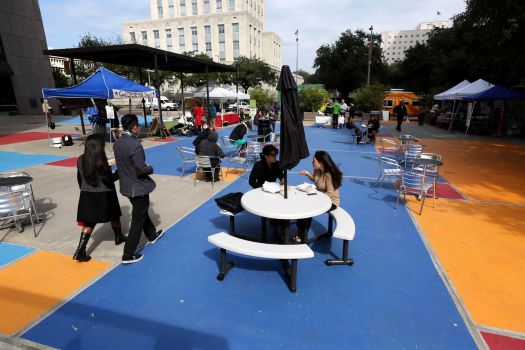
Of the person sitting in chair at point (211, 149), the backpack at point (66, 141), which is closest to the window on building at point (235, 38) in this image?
the backpack at point (66, 141)

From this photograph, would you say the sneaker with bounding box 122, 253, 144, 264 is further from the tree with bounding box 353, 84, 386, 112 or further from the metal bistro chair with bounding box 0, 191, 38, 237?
the tree with bounding box 353, 84, 386, 112

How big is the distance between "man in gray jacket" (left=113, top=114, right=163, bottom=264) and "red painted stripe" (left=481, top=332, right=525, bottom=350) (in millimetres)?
4036

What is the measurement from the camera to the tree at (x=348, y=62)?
151 feet

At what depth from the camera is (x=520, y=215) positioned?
19.0ft

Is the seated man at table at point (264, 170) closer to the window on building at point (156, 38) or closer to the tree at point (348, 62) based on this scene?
the tree at point (348, 62)

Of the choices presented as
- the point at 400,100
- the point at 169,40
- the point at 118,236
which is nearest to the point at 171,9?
the point at 169,40

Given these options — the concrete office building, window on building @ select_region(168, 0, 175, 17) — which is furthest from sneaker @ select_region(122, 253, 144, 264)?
window on building @ select_region(168, 0, 175, 17)

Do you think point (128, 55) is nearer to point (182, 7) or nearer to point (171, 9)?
point (182, 7)

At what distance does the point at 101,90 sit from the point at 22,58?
2600 centimetres

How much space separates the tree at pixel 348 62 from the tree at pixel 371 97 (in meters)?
19.1

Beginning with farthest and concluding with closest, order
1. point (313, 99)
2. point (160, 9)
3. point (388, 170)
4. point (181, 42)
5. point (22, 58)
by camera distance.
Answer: point (160, 9)
point (181, 42)
point (22, 58)
point (313, 99)
point (388, 170)

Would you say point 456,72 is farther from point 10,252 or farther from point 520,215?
point 10,252

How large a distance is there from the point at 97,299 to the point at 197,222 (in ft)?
7.25

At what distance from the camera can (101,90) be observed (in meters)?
12.4
